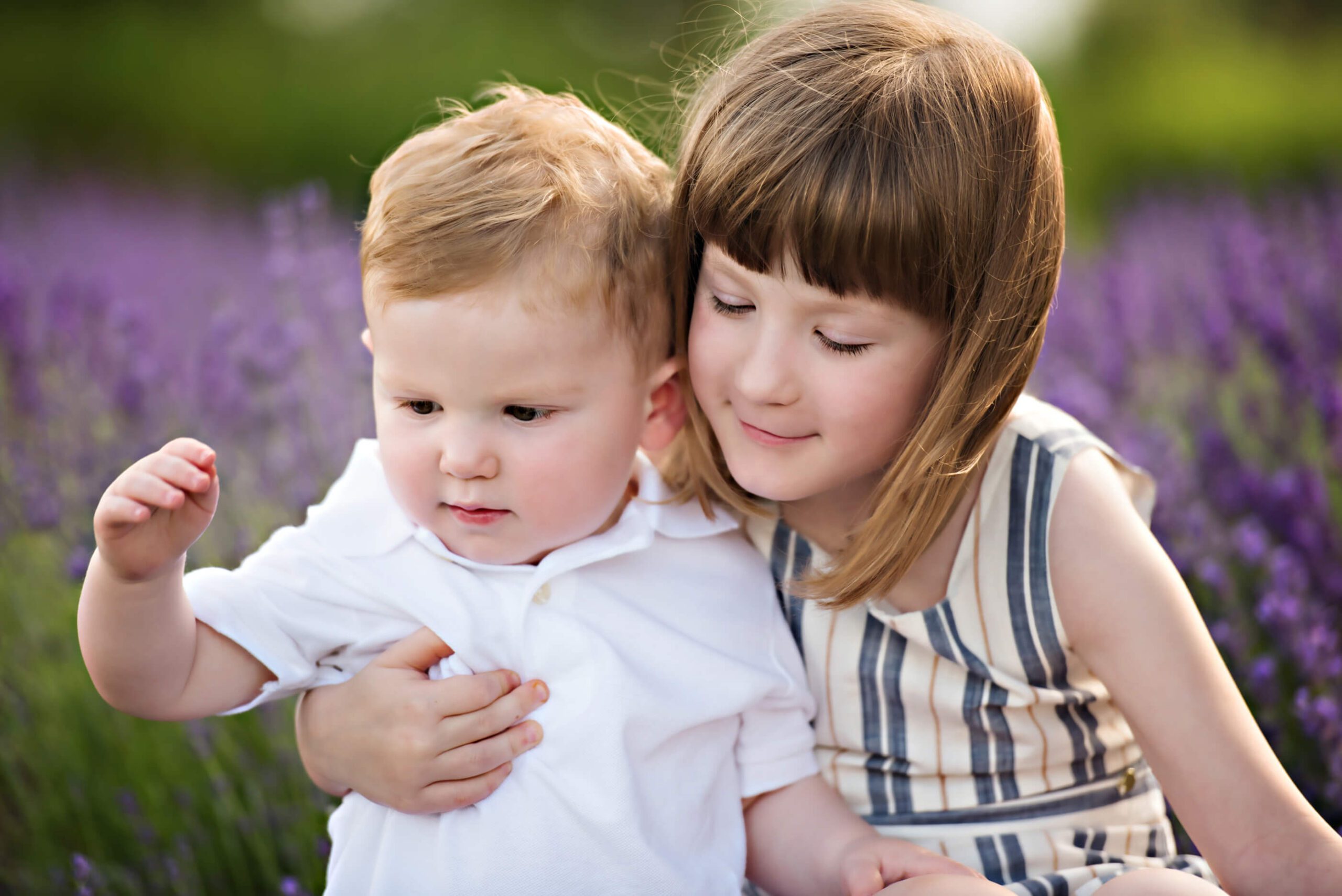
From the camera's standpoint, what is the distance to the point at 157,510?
129 cm

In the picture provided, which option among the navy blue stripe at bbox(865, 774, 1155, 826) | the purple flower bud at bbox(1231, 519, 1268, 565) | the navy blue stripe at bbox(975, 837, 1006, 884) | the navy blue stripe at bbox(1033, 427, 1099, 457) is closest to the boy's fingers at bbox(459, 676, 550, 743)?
the navy blue stripe at bbox(865, 774, 1155, 826)

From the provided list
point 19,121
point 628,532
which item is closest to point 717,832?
point 628,532

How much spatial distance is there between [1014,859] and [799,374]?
2.70 feet

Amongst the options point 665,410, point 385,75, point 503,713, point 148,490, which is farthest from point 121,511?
point 385,75

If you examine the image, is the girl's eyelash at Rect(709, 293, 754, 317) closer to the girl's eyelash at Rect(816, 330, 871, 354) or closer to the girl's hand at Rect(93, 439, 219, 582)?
the girl's eyelash at Rect(816, 330, 871, 354)

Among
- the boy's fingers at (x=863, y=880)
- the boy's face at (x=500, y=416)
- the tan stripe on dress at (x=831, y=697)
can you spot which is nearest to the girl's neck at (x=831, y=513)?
the tan stripe on dress at (x=831, y=697)

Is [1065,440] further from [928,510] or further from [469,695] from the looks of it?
[469,695]

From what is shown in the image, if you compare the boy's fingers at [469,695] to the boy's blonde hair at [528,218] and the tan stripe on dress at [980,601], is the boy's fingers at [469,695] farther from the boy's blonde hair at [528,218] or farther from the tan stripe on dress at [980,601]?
the tan stripe on dress at [980,601]

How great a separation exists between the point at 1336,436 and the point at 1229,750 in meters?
1.17

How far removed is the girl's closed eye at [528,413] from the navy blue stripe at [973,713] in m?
0.64

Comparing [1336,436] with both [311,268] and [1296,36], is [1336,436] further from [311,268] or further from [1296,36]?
[1296,36]

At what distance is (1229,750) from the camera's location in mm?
1491

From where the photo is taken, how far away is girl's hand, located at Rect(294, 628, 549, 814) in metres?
1.48

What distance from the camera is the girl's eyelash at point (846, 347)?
56.7 inches
